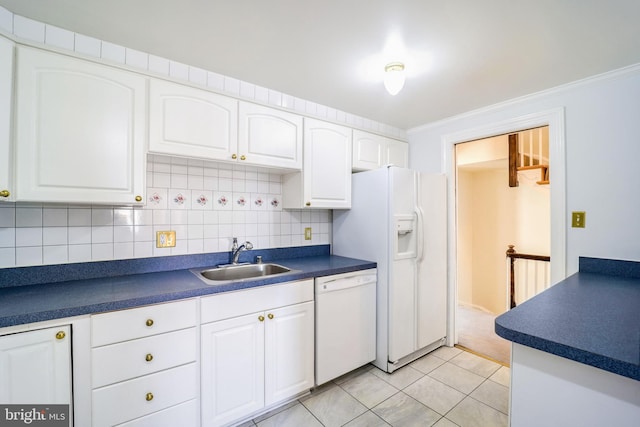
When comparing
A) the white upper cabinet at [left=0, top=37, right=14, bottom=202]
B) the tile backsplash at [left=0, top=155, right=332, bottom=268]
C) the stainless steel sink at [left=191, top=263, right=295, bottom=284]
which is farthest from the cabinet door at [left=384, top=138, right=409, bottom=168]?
the white upper cabinet at [left=0, top=37, right=14, bottom=202]

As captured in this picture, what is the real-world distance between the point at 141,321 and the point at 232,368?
1.90 feet

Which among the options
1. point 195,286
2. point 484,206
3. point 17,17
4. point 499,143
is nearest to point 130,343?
point 195,286

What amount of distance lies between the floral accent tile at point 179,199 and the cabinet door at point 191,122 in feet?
1.19

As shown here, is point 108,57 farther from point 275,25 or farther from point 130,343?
point 130,343

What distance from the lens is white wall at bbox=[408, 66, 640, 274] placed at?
5.73ft

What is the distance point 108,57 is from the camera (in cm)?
156

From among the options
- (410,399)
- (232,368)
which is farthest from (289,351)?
(410,399)

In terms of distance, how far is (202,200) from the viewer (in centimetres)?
203

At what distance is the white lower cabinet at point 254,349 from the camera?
1.52 m

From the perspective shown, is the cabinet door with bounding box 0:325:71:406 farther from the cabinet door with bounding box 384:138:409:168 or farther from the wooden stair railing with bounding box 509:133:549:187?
the wooden stair railing with bounding box 509:133:549:187

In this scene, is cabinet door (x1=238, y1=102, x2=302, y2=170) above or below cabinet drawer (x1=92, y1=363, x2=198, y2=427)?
above

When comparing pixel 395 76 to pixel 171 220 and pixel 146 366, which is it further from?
pixel 146 366

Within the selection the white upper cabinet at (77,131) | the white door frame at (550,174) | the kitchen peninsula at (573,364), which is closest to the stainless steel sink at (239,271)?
the white upper cabinet at (77,131)

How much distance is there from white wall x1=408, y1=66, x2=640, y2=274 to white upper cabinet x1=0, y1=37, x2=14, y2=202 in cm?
322
